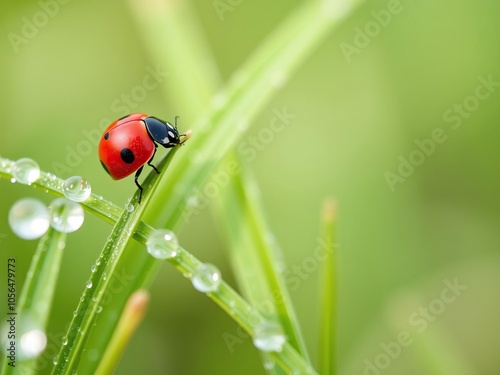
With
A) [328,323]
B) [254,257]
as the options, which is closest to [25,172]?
[254,257]

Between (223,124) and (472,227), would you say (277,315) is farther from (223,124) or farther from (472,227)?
Result: (472,227)

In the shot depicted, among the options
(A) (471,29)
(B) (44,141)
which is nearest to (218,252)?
(B) (44,141)

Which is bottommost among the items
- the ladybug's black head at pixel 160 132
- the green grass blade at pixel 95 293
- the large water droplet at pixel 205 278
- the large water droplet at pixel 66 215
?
the large water droplet at pixel 205 278

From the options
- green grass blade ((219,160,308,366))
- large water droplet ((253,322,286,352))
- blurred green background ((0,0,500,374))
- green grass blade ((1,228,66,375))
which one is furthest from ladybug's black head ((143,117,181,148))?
blurred green background ((0,0,500,374))

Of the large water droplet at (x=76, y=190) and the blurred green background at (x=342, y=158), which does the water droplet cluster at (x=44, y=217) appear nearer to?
the large water droplet at (x=76, y=190)

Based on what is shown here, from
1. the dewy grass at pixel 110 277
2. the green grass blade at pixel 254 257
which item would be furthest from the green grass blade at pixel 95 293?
the green grass blade at pixel 254 257

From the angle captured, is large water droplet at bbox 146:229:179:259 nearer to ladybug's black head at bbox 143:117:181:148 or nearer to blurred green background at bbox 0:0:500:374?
ladybug's black head at bbox 143:117:181:148

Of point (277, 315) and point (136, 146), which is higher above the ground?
point (136, 146)
